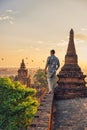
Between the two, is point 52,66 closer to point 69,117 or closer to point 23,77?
point 69,117

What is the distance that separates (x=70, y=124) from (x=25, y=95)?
1156 inches

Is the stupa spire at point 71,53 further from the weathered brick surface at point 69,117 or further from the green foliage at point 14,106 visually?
the weathered brick surface at point 69,117

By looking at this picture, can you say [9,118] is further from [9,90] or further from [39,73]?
[39,73]

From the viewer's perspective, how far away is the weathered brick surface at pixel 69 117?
12227 mm

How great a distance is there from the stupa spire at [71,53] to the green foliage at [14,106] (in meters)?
11.1

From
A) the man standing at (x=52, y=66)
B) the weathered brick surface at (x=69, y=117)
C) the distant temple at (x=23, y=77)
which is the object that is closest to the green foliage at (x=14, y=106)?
the man standing at (x=52, y=66)

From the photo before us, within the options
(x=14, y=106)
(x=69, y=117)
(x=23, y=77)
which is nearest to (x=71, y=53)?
(x=14, y=106)

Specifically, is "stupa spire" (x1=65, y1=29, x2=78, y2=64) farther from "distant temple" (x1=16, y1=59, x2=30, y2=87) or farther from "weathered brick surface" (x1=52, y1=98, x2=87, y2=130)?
"distant temple" (x1=16, y1=59, x2=30, y2=87)

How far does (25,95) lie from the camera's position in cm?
4166

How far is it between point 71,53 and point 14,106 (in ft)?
40.6

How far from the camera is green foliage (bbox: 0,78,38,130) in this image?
3603 centimetres

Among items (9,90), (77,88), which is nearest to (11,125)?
(9,90)

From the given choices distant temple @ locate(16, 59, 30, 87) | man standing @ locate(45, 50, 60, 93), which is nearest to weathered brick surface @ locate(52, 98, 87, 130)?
man standing @ locate(45, 50, 60, 93)

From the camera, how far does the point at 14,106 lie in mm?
38250
